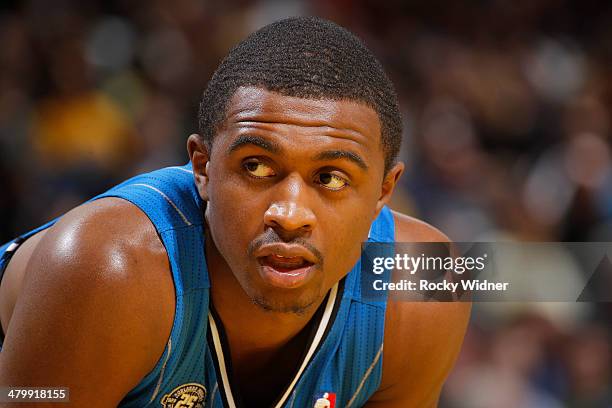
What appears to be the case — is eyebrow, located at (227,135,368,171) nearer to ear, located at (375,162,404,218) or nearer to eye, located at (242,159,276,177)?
eye, located at (242,159,276,177)

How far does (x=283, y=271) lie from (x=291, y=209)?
0.45ft

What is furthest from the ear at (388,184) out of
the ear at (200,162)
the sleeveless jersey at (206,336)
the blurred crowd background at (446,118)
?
the blurred crowd background at (446,118)

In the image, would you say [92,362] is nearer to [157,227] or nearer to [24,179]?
[157,227]

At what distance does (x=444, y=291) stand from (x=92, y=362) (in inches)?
35.6

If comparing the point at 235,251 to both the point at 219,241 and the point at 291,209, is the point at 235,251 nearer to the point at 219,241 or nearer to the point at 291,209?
the point at 219,241

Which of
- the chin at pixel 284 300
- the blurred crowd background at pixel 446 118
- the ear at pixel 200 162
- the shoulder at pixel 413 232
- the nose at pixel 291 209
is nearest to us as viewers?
the nose at pixel 291 209

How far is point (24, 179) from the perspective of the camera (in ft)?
13.6

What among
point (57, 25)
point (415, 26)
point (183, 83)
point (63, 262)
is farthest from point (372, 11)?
point (63, 262)

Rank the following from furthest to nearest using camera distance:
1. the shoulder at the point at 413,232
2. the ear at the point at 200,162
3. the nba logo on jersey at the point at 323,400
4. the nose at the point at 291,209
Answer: the shoulder at the point at 413,232 < the nba logo on jersey at the point at 323,400 < the ear at the point at 200,162 < the nose at the point at 291,209

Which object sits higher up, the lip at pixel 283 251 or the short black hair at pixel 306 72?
the short black hair at pixel 306 72

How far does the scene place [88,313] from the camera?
1777 millimetres

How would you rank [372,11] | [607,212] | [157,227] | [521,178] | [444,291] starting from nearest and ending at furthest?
[157,227] < [444,291] < [607,212] < [521,178] < [372,11]

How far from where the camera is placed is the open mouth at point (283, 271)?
5.99 feet

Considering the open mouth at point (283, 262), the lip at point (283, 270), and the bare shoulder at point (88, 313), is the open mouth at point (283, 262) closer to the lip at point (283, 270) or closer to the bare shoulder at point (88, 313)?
the lip at point (283, 270)
